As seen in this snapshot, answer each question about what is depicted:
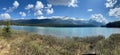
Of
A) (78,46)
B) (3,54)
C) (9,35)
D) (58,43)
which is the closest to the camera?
(3,54)

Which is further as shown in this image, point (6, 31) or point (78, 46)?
point (6, 31)

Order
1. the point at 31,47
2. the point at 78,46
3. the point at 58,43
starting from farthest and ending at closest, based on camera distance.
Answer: the point at 58,43
the point at 78,46
the point at 31,47

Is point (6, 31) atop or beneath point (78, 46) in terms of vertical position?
atop

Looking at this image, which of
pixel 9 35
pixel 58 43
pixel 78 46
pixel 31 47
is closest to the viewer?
pixel 31 47

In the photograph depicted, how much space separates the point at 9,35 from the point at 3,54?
10.3 m

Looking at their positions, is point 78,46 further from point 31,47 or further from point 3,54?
point 3,54

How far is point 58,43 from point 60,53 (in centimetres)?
513

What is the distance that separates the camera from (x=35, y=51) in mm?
18156

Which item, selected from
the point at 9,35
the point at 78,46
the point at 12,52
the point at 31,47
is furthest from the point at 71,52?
the point at 9,35

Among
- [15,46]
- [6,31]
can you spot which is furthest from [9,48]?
[6,31]

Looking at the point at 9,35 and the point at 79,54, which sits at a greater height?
the point at 9,35

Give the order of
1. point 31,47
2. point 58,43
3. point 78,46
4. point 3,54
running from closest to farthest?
point 3,54 < point 31,47 < point 78,46 < point 58,43

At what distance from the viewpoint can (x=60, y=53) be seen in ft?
62.2

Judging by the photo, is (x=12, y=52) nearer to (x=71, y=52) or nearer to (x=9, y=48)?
(x=9, y=48)
